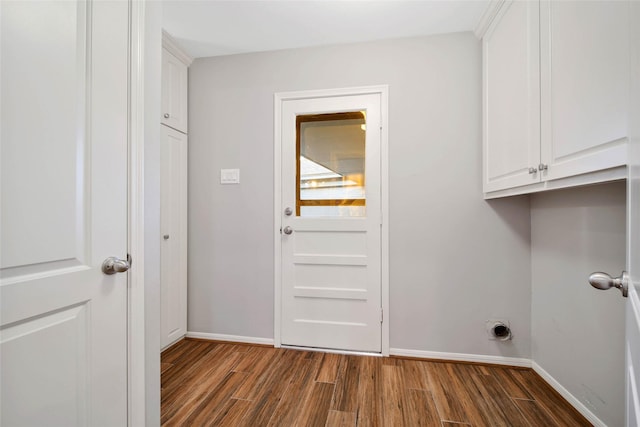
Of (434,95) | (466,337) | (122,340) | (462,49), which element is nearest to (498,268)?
(466,337)

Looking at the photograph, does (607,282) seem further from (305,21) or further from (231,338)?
(231,338)

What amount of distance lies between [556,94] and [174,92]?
8.10 feet

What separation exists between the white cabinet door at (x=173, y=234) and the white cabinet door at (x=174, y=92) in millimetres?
87

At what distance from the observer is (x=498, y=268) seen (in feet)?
6.23

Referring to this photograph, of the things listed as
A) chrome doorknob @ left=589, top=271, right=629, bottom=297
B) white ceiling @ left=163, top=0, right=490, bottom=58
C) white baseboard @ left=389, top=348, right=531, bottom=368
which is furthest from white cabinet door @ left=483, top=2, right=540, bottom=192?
white baseboard @ left=389, top=348, right=531, bottom=368

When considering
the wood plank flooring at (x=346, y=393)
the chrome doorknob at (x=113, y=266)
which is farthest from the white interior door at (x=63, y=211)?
the wood plank flooring at (x=346, y=393)

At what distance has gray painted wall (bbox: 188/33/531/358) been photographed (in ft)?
6.27

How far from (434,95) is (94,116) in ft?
6.65

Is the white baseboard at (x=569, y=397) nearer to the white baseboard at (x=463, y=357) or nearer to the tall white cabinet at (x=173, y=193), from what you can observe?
the white baseboard at (x=463, y=357)

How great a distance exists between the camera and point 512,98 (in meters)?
1.51

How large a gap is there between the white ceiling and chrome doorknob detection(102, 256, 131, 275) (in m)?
1.72

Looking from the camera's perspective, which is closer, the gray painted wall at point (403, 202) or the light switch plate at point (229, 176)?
the gray painted wall at point (403, 202)

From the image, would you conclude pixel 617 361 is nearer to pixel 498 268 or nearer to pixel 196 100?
pixel 498 268

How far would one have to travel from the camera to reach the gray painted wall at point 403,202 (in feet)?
6.27
